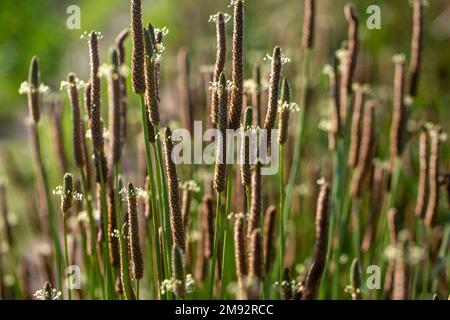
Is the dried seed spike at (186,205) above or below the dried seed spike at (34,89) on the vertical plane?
below

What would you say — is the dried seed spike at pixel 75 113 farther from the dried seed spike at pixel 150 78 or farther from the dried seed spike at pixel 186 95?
the dried seed spike at pixel 186 95

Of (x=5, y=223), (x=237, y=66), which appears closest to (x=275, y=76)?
(x=237, y=66)

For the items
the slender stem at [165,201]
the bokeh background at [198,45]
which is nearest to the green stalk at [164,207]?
the slender stem at [165,201]

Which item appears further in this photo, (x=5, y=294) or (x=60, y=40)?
(x=60, y=40)

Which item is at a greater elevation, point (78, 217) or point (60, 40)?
point (60, 40)

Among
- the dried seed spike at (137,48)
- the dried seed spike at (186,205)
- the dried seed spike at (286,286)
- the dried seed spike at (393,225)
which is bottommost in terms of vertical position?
the dried seed spike at (286,286)
